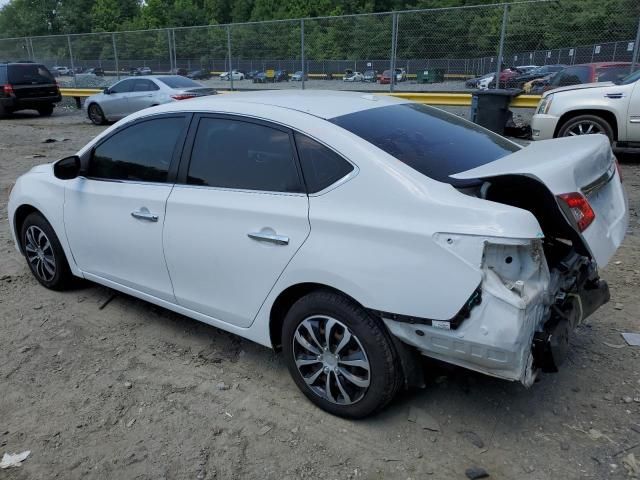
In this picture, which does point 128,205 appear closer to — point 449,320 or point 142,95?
point 449,320

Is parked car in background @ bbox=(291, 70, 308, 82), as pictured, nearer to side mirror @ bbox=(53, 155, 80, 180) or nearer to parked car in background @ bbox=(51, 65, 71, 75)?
parked car in background @ bbox=(51, 65, 71, 75)

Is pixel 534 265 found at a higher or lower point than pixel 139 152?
lower

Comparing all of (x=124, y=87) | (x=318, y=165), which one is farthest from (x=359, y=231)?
(x=124, y=87)

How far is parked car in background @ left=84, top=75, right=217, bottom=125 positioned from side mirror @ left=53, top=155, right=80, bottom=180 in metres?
10.3

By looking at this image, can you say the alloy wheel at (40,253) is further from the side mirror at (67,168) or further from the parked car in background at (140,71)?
the parked car in background at (140,71)

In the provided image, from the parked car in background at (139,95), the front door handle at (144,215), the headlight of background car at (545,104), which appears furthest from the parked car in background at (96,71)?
the front door handle at (144,215)

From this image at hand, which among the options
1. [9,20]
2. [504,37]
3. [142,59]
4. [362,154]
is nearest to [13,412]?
[362,154]

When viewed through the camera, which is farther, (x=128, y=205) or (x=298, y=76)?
(x=298, y=76)

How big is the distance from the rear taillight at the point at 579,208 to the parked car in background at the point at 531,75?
419 inches

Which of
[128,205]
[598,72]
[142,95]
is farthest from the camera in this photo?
[142,95]

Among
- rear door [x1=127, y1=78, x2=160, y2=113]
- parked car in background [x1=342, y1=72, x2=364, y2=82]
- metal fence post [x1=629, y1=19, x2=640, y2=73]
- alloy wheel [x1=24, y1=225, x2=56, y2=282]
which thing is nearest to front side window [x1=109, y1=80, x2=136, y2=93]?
rear door [x1=127, y1=78, x2=160, y2=113]

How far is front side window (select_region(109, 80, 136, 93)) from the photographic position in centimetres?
1525

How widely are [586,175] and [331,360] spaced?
1.59 metres

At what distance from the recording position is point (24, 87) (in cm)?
1791
